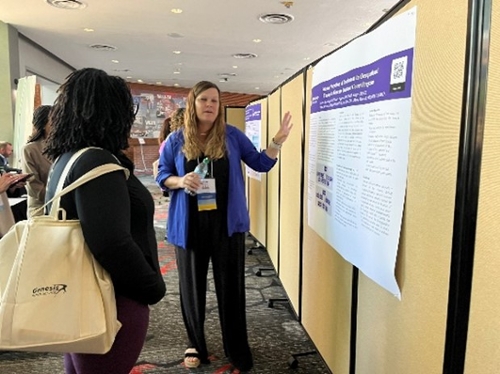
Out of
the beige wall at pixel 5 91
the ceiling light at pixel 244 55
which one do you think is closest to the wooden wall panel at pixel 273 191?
the beige wall at pixel 5 91

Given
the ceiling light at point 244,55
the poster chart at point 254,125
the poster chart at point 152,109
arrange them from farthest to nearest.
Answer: the poster chart at point 152,109
the ceiling light at point 244,55
the poster chart at point 254,125

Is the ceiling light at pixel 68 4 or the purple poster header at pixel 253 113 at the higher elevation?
the ceiling light at pixel 68 4

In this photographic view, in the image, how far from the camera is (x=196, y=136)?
2018 millimetres

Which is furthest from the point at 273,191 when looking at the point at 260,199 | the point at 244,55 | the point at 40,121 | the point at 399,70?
the point at 244,55

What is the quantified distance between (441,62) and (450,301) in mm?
532

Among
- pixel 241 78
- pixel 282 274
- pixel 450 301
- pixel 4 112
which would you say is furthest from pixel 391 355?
pixel 241 78

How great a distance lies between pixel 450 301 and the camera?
2.83ft

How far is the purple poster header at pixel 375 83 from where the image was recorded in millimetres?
1039

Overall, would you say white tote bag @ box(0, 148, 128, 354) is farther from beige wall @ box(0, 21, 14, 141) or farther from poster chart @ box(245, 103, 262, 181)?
beige wall @ box(0, 21, 14, 141)

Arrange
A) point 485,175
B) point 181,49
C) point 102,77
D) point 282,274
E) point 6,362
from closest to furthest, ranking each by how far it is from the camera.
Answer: point 485,175 < point 102,77 < point 6,362 < point 282,274 < point 181,49

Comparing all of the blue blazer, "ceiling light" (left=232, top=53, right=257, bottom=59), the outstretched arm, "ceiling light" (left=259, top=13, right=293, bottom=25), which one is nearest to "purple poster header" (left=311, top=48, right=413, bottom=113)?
the outstretched arm

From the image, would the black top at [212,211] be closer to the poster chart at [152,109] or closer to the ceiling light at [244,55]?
the ceiling light at [244,55]

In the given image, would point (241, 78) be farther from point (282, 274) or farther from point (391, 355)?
point (391, 355)

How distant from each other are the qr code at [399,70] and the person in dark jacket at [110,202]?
0.75 metres
